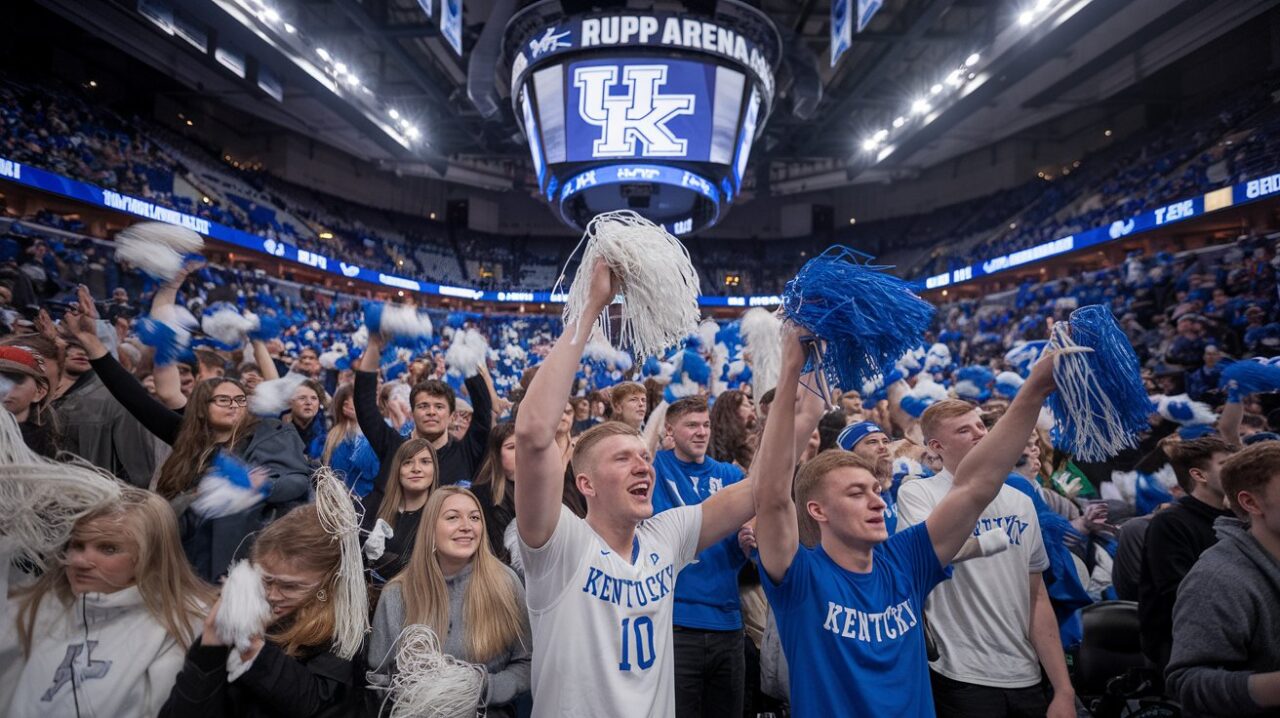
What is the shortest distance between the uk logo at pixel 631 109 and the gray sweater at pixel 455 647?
447 inches

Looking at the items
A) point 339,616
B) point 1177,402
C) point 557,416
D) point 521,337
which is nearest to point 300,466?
point 339,616

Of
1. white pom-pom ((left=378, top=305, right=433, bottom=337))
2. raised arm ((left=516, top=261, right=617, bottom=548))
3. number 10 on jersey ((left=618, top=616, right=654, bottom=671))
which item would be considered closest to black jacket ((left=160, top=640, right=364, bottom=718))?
raised arm ((left=516, top=261, right=617, bottom=548))

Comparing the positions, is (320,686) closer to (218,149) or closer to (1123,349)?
(1123,349)

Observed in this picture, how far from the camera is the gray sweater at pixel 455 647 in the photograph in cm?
197

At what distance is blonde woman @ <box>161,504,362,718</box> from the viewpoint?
1.37 m

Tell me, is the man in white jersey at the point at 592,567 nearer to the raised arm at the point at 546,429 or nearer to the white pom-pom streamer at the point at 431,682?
the raised arm at the point at 546,429

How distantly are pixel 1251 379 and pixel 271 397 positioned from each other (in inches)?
210

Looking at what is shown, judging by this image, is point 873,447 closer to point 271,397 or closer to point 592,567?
point 592,567

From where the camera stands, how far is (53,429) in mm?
2910

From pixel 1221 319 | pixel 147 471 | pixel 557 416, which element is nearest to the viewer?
pixel 557 416

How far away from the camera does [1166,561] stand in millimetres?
2443

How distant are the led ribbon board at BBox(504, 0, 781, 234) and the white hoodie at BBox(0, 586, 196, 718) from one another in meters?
11.6

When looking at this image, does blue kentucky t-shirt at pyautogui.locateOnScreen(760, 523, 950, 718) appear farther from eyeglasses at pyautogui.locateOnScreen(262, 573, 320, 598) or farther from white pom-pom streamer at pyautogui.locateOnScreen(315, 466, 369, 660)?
eyeglasses at pyautogui.locateOnScreen(262, 573, 320, 598)

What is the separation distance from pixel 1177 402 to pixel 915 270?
25014 mm
